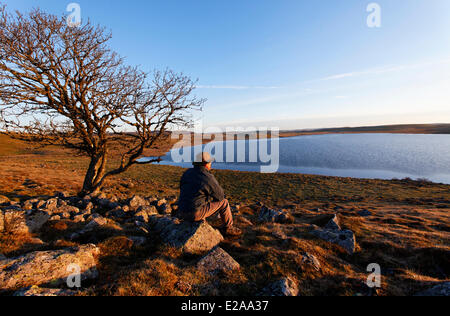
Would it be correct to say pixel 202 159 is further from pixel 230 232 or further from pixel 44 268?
pixel 44 268

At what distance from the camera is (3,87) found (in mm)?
8664

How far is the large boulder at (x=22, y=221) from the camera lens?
5.73m

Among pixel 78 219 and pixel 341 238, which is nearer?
pixel 341 238

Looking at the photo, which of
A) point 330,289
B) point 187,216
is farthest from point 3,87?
point 330,289

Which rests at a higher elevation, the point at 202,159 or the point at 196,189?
the point at 202,159

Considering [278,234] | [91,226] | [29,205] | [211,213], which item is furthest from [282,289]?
[29,205]

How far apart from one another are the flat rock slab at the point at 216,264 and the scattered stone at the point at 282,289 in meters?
1.03

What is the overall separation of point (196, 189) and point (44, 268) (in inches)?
145

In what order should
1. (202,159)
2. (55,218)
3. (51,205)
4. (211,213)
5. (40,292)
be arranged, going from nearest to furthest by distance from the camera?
(40,292), (202,159), (211,213), (55,218), (51,205)

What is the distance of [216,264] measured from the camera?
471 centimetres

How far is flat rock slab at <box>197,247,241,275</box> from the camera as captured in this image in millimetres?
4566

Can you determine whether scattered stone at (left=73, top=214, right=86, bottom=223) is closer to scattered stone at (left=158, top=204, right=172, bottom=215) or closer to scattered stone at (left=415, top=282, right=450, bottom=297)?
scattered stone at (left=158, top=204, right=172, bottom=215)
